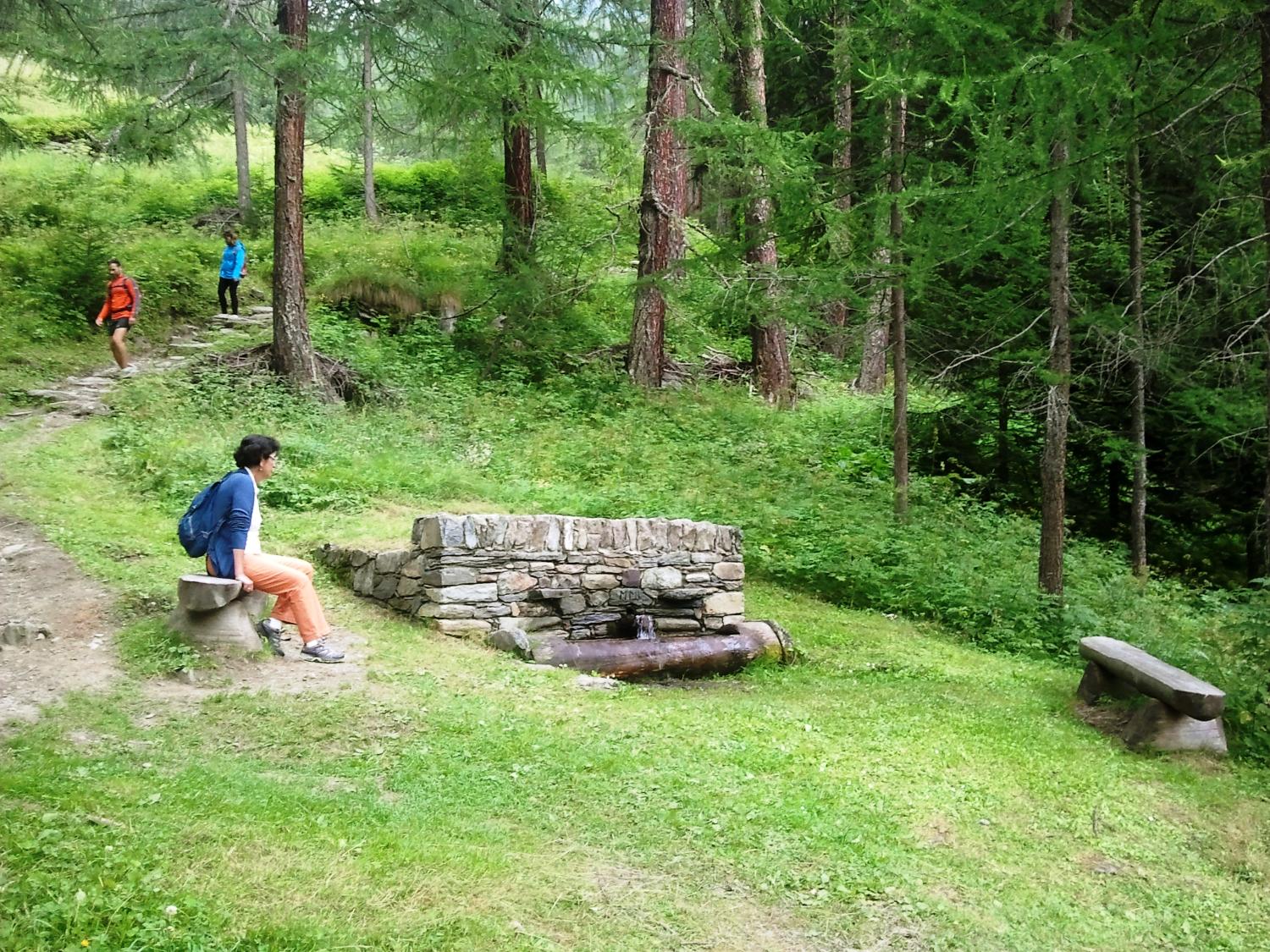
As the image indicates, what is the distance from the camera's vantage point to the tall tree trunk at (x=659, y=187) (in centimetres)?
1470

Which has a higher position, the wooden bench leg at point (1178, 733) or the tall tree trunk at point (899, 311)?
the tall tree trunk at point (899, 311)

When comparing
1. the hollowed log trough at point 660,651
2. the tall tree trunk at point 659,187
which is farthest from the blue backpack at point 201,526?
the tall tree trunk at point 659,187

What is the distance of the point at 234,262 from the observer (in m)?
16.1

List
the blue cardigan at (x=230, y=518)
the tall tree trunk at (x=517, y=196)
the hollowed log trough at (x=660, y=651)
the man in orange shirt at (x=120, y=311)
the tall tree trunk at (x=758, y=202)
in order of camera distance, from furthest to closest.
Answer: the tall tree trunk at (x=517, y=196) → the tall tree trunk at (x=758, y=202) → the man in orange shirt at (x=120, y=311) → the hollowed log trough at (x=660, y=651) → the blue cardigan at (x=230, y=518)

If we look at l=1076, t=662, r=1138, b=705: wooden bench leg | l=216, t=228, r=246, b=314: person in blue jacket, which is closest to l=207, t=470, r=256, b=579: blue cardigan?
l=1076, t=662, r=1138, b=705: wooden bench leg

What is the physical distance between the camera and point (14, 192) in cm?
1947

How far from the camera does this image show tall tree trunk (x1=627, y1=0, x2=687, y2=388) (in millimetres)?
14695

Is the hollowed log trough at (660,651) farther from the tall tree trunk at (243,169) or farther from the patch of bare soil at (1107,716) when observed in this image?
the tall tree trunk at (243,169)

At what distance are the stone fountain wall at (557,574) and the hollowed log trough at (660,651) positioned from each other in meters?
0.18

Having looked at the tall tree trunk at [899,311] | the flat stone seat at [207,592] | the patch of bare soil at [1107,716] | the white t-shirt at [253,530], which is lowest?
the patch of bare soil at [1107,716]

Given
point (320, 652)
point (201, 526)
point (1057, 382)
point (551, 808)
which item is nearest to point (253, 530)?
point (201, 526)

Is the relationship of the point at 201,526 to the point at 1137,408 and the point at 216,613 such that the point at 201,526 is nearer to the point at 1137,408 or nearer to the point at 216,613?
the point at 216,613

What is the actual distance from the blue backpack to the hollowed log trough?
2.36 m

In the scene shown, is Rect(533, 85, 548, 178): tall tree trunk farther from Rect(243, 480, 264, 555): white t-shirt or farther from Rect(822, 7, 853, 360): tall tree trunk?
Rect(243, 480, 264, 555): white t-shirt
